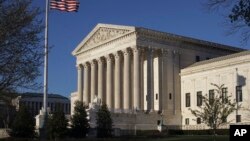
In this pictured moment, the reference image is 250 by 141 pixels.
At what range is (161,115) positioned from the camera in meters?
82.4

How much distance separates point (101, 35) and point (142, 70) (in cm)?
1404

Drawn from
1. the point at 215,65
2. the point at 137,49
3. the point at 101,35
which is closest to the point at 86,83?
the point at 101,35

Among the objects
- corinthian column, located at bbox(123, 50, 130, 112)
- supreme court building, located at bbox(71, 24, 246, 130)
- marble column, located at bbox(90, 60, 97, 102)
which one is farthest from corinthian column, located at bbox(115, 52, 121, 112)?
marble column, located at bbox(90, 60, 97, 102)

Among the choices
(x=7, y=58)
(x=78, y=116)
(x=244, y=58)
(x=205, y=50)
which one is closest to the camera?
(x=7, y=58)

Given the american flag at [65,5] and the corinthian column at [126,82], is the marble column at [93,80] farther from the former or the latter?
the american flag at [65,5]

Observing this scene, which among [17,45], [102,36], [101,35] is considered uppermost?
[101,35]

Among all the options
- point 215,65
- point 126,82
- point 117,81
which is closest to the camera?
point 215,65

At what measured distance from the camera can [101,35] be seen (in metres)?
94.9

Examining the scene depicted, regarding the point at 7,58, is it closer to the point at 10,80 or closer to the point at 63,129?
the point at 10,80

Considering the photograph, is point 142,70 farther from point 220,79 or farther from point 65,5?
point 65,5

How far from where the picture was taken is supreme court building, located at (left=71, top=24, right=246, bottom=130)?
8244 centimetres

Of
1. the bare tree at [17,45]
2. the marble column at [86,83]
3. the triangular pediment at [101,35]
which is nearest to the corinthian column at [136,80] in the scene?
the triangular pediment at [101,35]

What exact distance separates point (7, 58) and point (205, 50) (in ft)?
250

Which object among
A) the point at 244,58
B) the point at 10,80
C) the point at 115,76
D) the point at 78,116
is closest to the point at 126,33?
the point at 115,76
